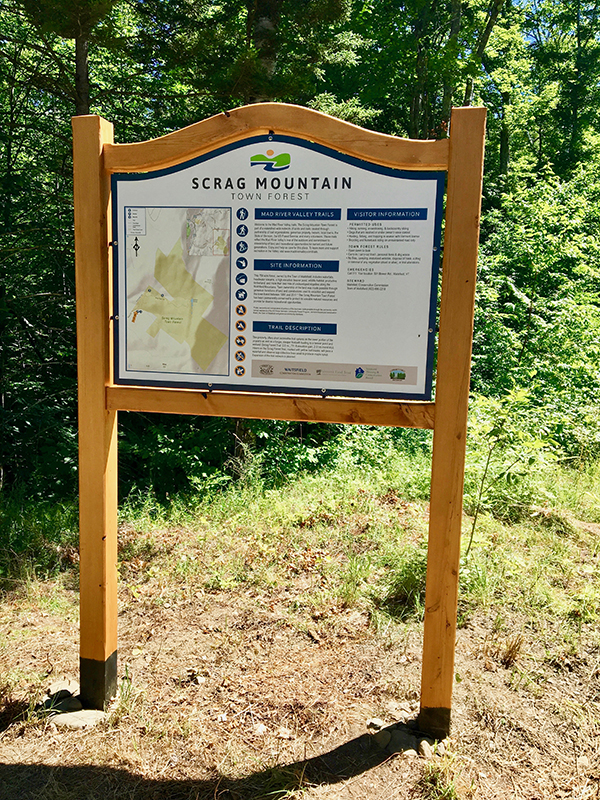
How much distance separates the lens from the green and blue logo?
104 inches

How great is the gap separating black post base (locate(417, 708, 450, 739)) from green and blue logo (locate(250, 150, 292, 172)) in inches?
99.2

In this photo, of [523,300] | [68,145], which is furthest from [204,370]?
[523,300]

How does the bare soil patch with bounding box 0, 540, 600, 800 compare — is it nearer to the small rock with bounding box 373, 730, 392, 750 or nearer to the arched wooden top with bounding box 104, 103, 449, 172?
the small rock with bounding box 373, 730, 392, 750

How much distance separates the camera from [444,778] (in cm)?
245

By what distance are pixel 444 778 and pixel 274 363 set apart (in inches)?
73.8

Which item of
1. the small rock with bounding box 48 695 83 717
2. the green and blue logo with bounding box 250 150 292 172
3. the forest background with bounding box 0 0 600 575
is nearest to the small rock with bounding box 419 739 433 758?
the small rock with bounding box 48 695 83 717

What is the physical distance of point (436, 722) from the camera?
2.70 m

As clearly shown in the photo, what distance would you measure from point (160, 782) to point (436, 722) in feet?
4.00

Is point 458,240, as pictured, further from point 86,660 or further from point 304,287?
point 86,660

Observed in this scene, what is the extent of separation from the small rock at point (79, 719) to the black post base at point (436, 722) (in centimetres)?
151

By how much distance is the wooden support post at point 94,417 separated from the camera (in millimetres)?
2828

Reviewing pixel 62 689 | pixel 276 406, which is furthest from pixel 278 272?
pixel 62 689

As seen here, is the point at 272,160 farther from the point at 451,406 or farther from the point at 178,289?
the point at 451,406

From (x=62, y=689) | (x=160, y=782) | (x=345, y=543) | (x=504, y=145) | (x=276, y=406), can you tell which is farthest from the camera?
(x=504, y=145)
